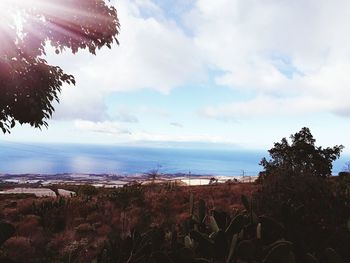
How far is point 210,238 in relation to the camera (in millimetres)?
5348

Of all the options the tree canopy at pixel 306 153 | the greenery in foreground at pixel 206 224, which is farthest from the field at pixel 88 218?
the tree canopy at pixel 306 153

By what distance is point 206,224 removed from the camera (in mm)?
7918

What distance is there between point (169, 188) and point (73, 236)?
12.9m

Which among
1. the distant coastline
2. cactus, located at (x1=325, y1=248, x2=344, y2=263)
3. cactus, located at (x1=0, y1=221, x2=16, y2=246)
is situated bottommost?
cactus, located at (x1=325, y1=248, x2=344, y2=263)

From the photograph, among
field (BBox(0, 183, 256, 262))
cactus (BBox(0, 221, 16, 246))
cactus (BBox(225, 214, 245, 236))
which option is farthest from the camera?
field (BBox(0, 183, 256, 262))

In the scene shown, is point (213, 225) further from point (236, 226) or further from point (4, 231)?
point (4, 231)

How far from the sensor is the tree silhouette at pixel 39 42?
21.6 ft

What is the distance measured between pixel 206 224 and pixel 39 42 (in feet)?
15.8

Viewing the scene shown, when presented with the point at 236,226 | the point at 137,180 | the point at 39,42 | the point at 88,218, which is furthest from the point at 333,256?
the point at 137,180

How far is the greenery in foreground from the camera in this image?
509 cm

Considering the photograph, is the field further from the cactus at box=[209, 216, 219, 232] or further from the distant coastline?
the distant coastline

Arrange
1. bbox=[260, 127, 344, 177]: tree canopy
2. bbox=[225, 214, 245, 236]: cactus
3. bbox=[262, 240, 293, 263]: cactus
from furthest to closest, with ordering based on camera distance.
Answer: bbox=[260, 127, 344, 177]: tree canopy < bbox=[225, 214, 245, 236]: cactus < bbox=[262, 240, 293, 263]: cactus

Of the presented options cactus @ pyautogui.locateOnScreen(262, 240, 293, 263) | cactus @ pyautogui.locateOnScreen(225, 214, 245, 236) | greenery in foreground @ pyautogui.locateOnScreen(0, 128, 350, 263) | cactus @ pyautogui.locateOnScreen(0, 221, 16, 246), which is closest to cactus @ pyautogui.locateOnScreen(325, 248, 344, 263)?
greenery in foreground @ pyautogui.locateOnScreen(0, 128, 350, 263)

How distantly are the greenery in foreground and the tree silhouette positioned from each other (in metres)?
2.45
